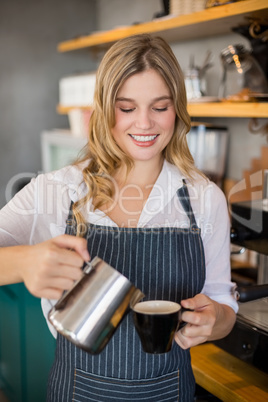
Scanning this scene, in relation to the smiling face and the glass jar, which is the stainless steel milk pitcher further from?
the glass jar

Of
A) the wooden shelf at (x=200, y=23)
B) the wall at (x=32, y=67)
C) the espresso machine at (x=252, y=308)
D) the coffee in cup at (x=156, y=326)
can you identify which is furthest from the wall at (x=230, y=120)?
the coffee in cup at (x=156, y=326)

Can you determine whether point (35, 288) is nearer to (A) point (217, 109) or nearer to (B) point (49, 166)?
(A) point (217, 109)

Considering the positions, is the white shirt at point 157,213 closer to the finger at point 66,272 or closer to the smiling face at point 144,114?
the smiling face at point 144,114

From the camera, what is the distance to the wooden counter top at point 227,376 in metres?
1.26

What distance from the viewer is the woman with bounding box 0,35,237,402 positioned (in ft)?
3.69

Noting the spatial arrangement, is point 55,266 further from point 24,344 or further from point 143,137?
point 24,344

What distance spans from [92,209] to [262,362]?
→ 1.96ft

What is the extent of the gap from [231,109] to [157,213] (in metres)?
0.72

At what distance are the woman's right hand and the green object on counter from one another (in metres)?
1.06

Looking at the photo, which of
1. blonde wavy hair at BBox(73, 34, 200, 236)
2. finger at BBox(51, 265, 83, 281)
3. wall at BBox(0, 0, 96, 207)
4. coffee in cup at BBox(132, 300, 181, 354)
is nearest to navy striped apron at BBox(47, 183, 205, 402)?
blonde wavy hair at BBox(73, 34, 200, 236)

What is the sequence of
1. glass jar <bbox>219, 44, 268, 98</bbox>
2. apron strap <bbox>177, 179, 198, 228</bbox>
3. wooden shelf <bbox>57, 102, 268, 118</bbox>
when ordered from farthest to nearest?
1. glass jar <bbox>219, 44, 268, 98</bbox>
2. wooden shelf <bbox>57, 102, 268, 118</bbox>
3. apron strap <bbox>177, 179, 198, 228</bbox>

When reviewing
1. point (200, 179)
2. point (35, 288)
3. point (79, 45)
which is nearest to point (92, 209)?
point (200, 179)

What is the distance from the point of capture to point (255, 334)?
1.29 m

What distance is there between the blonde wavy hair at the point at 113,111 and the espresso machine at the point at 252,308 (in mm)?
242
